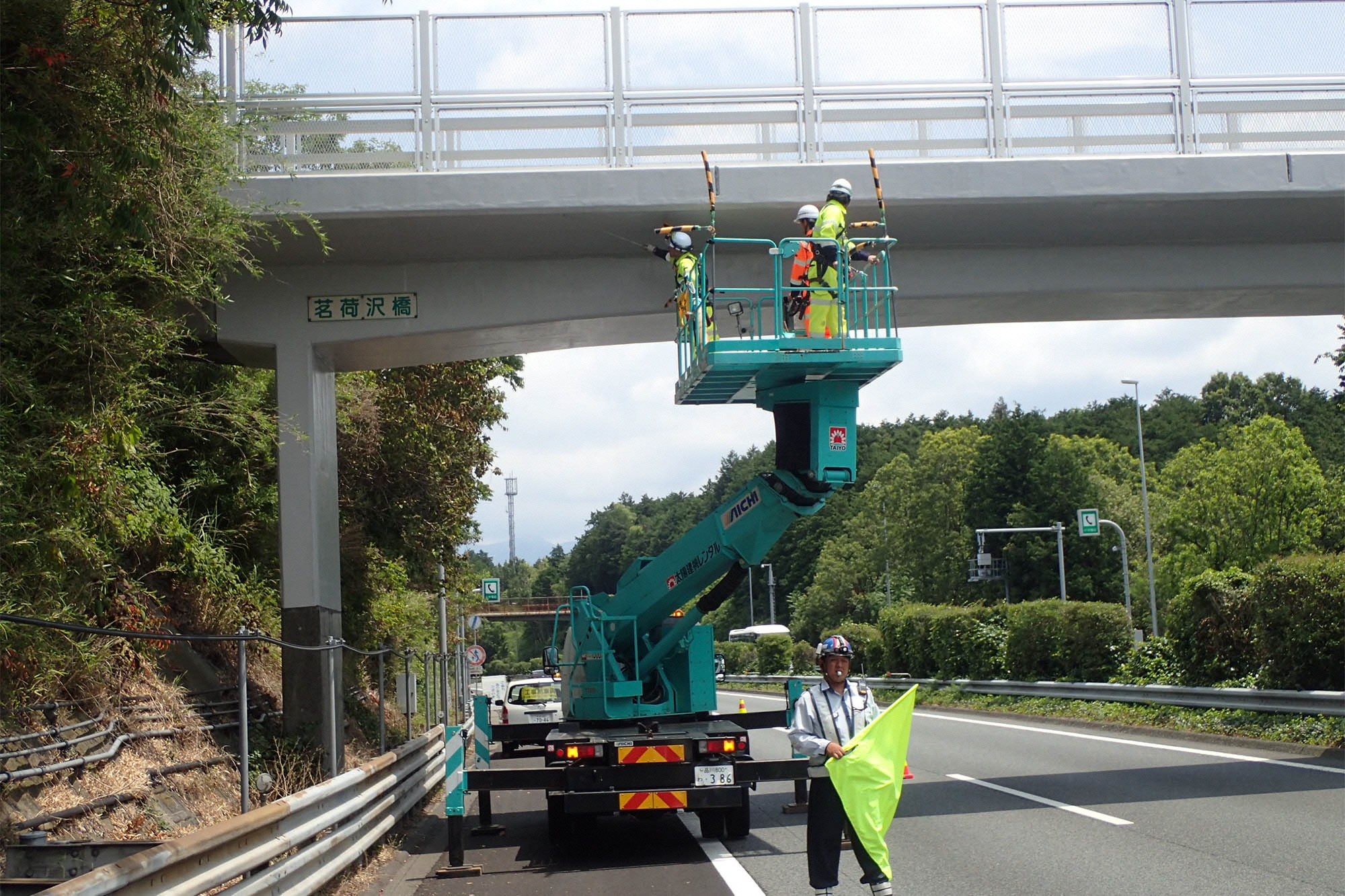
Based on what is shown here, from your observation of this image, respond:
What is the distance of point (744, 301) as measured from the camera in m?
14.0

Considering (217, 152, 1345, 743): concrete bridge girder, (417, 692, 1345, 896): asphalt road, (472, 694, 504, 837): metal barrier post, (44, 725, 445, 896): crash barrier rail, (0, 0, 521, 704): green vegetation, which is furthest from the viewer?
(217, 152, 1345, 743): concrete bridge girder

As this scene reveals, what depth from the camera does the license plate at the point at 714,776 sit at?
11.4m

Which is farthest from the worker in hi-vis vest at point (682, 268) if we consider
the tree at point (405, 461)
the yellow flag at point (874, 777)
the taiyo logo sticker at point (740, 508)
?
the tree at point (405, 461)

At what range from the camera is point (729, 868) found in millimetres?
10461

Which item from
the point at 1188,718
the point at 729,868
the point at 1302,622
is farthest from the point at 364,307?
the point at 1188,718

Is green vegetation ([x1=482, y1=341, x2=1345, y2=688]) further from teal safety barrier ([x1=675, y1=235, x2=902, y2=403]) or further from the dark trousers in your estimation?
the dark trousers

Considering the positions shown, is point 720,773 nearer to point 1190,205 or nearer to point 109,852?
point 109,852

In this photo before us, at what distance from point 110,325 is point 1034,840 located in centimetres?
840

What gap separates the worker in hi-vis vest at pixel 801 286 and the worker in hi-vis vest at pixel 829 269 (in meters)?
0.07

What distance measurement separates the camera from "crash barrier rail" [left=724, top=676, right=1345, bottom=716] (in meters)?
17.0

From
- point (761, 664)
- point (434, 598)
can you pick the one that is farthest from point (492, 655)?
point (434, 598)

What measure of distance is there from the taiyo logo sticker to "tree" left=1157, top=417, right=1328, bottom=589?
5418 cm

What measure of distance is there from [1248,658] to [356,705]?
13.7 metres

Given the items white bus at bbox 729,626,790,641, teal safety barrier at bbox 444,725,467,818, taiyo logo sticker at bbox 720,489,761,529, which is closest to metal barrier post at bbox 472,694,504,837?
teal safety barrier at bbox 444,725,467,818
